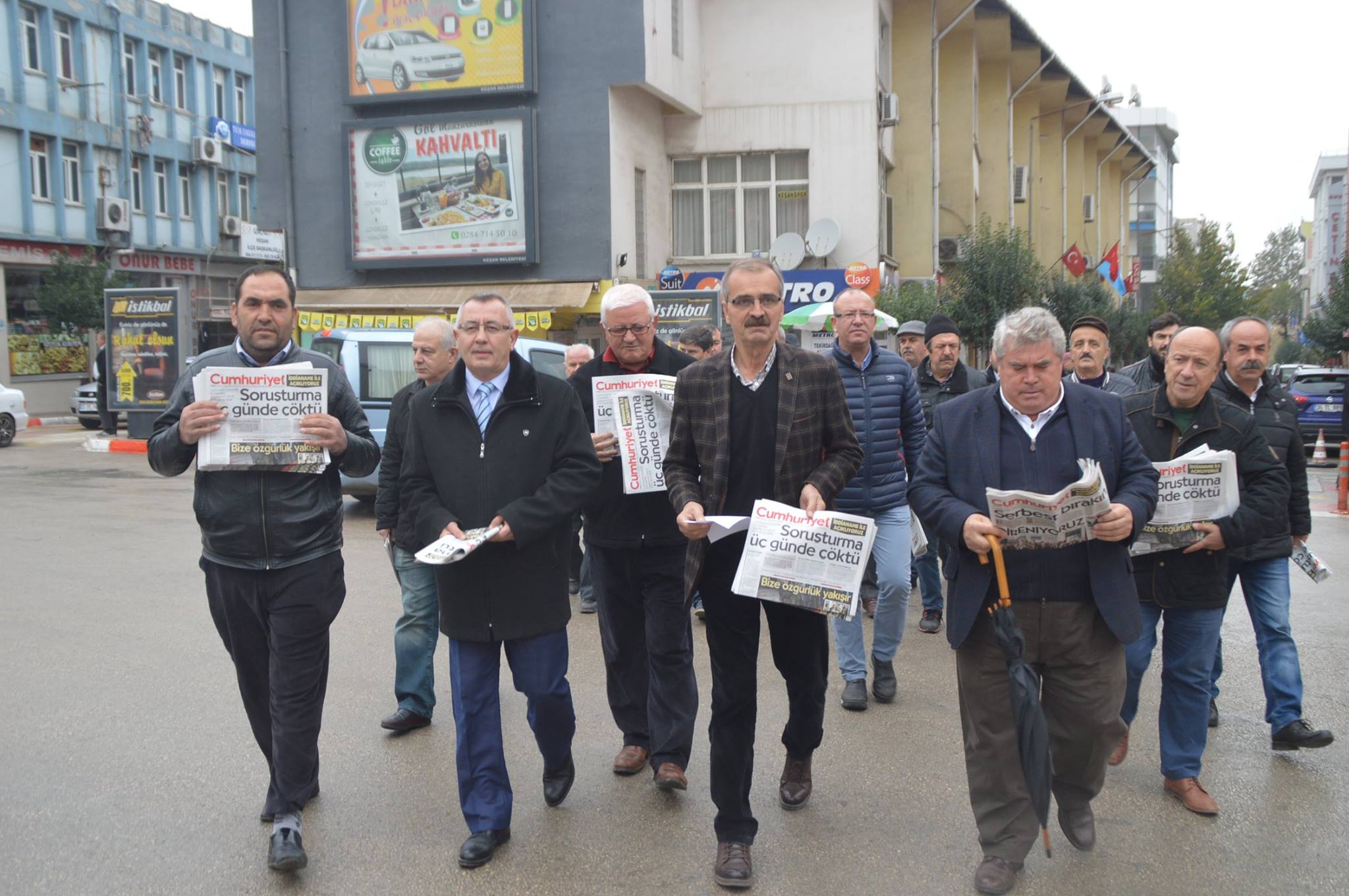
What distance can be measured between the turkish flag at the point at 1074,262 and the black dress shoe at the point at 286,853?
32.8 meters

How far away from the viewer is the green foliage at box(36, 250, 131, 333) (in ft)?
111

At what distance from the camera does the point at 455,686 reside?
459 centimetres

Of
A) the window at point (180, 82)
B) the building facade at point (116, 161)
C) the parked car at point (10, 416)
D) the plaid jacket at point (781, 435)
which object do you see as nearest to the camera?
the plaid jacket at point (781, 435)

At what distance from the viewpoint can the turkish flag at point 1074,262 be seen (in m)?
34.2

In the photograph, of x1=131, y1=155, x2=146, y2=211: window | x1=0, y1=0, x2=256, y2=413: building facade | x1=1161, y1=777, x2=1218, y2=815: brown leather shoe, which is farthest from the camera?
x1=131, y1=155, x2=146, y2=211: window

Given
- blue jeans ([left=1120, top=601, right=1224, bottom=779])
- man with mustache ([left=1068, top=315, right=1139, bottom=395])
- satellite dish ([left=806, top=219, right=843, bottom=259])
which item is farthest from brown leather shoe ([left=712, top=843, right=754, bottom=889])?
satellite dish ([left=806, top=219, right=843, bottom=259])

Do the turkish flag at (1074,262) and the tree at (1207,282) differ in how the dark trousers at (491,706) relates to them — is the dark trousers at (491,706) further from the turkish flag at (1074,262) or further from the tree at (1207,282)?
the tree at (1207,282)

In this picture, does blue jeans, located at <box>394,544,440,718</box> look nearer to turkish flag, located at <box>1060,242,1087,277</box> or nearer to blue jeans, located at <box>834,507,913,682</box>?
blue jeans, located at <box>834,507,913,682</box>

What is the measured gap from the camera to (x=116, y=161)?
38875 millimetres

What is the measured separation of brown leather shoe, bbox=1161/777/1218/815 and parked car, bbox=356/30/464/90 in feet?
73.1

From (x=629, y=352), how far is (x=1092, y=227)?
2156 inches

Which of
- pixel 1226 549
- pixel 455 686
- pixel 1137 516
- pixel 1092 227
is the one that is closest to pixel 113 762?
pixel 455 686

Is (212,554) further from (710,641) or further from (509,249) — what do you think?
(509,249)

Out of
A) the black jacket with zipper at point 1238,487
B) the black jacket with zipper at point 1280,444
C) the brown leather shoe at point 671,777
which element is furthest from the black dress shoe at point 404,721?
the black jacket with zipper at point 1280,444
